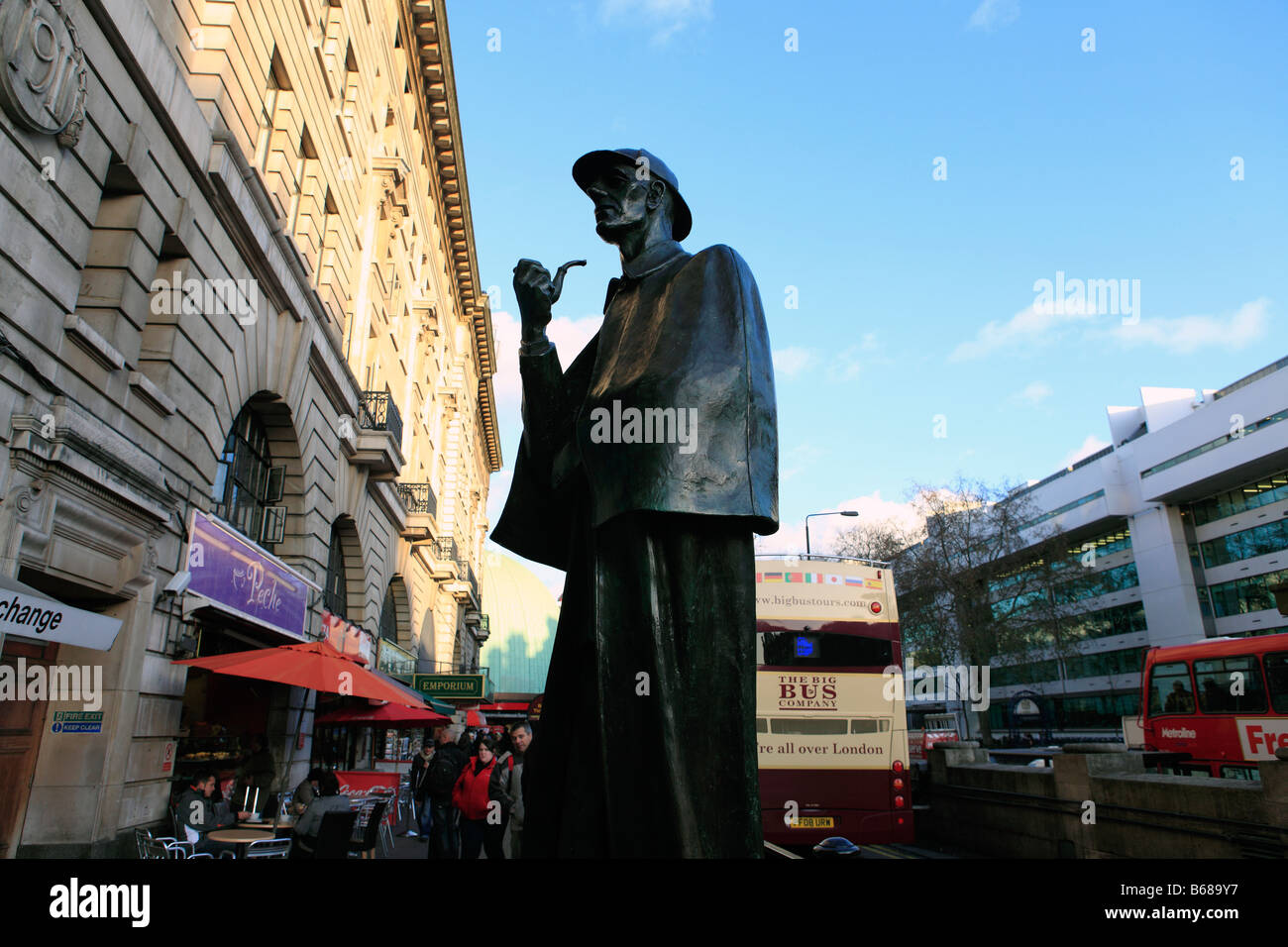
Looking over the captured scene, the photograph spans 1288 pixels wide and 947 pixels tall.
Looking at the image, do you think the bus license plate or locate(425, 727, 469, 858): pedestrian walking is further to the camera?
the bus license plate

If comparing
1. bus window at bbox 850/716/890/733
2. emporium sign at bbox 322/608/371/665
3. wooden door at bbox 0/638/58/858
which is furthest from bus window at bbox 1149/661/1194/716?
wooden door at bbox 0/638/58/858

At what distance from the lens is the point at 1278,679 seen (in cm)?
1527

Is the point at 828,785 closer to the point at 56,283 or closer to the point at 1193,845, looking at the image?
the point at 1193,845

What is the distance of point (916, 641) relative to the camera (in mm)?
49719

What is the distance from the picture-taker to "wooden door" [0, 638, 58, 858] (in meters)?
8.71

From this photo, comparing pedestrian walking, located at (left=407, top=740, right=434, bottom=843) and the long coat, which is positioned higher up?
the long coat

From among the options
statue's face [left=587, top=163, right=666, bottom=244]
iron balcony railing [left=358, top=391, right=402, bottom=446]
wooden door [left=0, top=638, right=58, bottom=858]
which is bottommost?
wooden door [left=0, top=638, right=58, bottom=858]

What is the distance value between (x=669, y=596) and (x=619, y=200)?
1.55 metres

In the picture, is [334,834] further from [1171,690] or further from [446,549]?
[446,549]

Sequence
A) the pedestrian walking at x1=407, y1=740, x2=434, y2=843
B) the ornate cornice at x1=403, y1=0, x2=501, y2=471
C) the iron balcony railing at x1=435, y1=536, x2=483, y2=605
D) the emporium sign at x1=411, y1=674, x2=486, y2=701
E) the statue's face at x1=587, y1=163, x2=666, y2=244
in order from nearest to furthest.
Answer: the statue's face at x1=587, y1=163, x2=666, y2=244 < the pedestrian walking at x1=407, y1=740, x2=434, y2=843 < the emporium sign at x1=411, y1=674, x2=486, y2=701 < the ornate cornice at x1=403, y1=0, x2=501, y2=471 < the iron balcony railing at x1=435, y1=536, x2=483, y2=605

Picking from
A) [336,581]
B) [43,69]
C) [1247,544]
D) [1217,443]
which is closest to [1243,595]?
[1247,544]

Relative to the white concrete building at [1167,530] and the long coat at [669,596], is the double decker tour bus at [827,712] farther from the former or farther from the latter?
the white concrete building at [1167,530]

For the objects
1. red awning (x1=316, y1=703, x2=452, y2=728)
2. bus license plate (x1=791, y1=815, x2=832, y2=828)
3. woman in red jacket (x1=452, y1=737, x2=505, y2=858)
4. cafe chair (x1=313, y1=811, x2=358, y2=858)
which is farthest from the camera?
red awning (x1=316, y1=703, x2=452, y2=728)

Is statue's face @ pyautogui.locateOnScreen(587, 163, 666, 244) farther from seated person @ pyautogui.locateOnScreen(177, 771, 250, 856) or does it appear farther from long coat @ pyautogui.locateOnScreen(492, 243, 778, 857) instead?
seated person @ pyautogui.locateOnScreen(177, 771, 250, 856)
